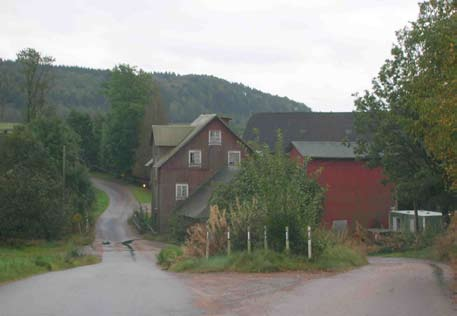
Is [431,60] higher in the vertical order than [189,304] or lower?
higher

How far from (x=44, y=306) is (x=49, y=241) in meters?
44.1

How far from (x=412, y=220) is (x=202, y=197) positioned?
19.8m

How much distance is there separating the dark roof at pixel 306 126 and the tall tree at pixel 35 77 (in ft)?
76.8

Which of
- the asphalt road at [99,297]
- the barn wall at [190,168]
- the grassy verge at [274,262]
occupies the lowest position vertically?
the asphalt road at [99,297]

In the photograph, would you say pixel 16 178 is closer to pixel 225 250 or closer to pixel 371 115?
pixel 371 115

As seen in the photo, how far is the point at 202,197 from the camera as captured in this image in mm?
63969

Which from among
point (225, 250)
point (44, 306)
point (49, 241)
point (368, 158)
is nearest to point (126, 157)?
point (49, 241)

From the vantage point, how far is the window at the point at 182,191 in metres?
66.4

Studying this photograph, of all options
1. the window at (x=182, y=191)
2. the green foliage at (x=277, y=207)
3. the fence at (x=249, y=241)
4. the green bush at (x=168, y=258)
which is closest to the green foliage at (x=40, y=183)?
the window at (x=182, y=191)

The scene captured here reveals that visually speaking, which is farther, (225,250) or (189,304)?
(225,250)

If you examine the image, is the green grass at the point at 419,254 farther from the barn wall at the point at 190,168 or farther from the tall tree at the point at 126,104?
the tall tree at the point at 126,104

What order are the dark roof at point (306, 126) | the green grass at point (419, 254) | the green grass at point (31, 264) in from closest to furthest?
the green grass at point (31, 264) → the green grass at point (419, 254) → the dark roof at point (306, 126)

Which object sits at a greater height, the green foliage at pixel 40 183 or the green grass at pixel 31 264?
the green foliage at pixel 40 183

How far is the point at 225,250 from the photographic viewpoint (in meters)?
24.0
